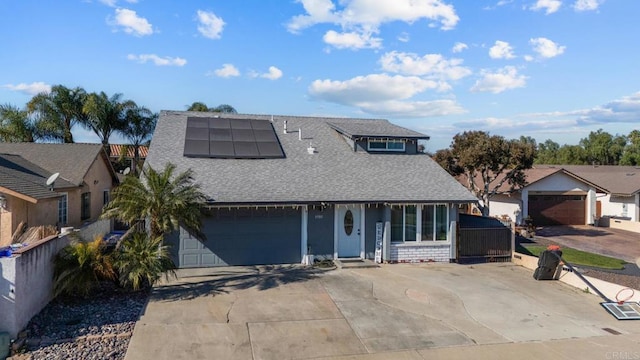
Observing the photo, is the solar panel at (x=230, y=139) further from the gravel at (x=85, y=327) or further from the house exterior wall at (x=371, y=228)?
the gravel at (x=85, y=327)

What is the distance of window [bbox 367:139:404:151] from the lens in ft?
58.0

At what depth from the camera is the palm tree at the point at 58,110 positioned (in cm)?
2738

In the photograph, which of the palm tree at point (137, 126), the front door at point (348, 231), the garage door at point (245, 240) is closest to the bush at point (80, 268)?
the garage door at point (245, 240)

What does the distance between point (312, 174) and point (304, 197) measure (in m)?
1.72

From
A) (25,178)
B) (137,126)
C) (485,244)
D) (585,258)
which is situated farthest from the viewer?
(137,126)

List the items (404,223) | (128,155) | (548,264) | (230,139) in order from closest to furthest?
(548,264) < (404,223) < (230,139) < (128,155)

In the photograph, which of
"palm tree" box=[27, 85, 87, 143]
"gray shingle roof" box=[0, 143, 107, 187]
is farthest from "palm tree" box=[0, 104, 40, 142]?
"gray shingle roof" box=[0, 143, 107, 187]

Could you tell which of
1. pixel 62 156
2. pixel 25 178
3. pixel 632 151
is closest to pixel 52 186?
pixel 25 178

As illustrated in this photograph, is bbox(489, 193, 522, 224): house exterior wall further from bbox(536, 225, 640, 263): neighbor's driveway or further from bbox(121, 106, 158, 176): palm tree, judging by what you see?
bbox(121, 106, 158, 176): palm tree

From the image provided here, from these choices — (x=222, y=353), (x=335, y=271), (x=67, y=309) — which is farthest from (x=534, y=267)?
(x=67, y=309)

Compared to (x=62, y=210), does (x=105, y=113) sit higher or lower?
higher

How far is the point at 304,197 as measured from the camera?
13.7 meters

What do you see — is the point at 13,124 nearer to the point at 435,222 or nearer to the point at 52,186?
Result: the point at 52,186

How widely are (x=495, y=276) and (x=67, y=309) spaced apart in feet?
41.6
